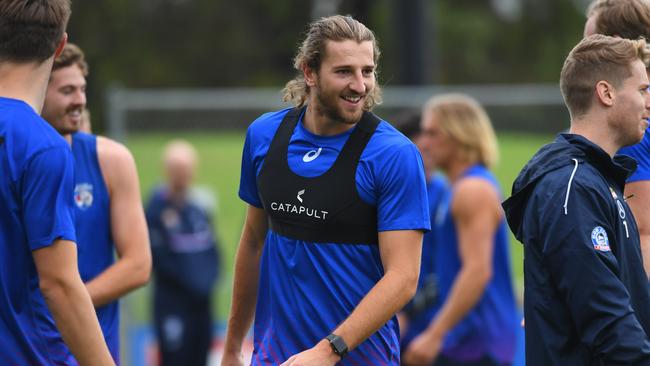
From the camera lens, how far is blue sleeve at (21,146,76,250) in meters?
3.48

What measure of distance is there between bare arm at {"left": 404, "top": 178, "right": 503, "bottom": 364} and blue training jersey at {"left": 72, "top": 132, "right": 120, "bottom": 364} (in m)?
2.24

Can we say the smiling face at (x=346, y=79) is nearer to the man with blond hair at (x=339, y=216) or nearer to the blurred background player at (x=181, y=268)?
the man with blond hair at (x=339, y=216)

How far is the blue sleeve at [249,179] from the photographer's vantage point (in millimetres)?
4586

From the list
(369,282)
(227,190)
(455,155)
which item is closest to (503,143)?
(227,190)

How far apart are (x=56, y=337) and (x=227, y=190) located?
753 centimetres

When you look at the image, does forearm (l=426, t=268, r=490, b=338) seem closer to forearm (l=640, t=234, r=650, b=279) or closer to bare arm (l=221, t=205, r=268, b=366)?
bare arm (l=221, t=205, r=268, b=366)

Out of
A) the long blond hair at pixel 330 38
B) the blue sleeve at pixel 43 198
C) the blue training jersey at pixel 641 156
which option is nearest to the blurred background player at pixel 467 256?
the long blond hair at pixel 330 38

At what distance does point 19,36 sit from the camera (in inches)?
139

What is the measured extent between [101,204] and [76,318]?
4.90 feet

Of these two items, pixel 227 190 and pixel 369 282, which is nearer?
pixel 369 282

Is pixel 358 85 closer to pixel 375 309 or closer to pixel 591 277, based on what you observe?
pixel 375 309

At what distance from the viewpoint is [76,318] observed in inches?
140

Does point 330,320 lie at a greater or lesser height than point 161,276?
greater

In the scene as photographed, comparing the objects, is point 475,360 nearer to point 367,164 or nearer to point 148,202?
point 367,164
